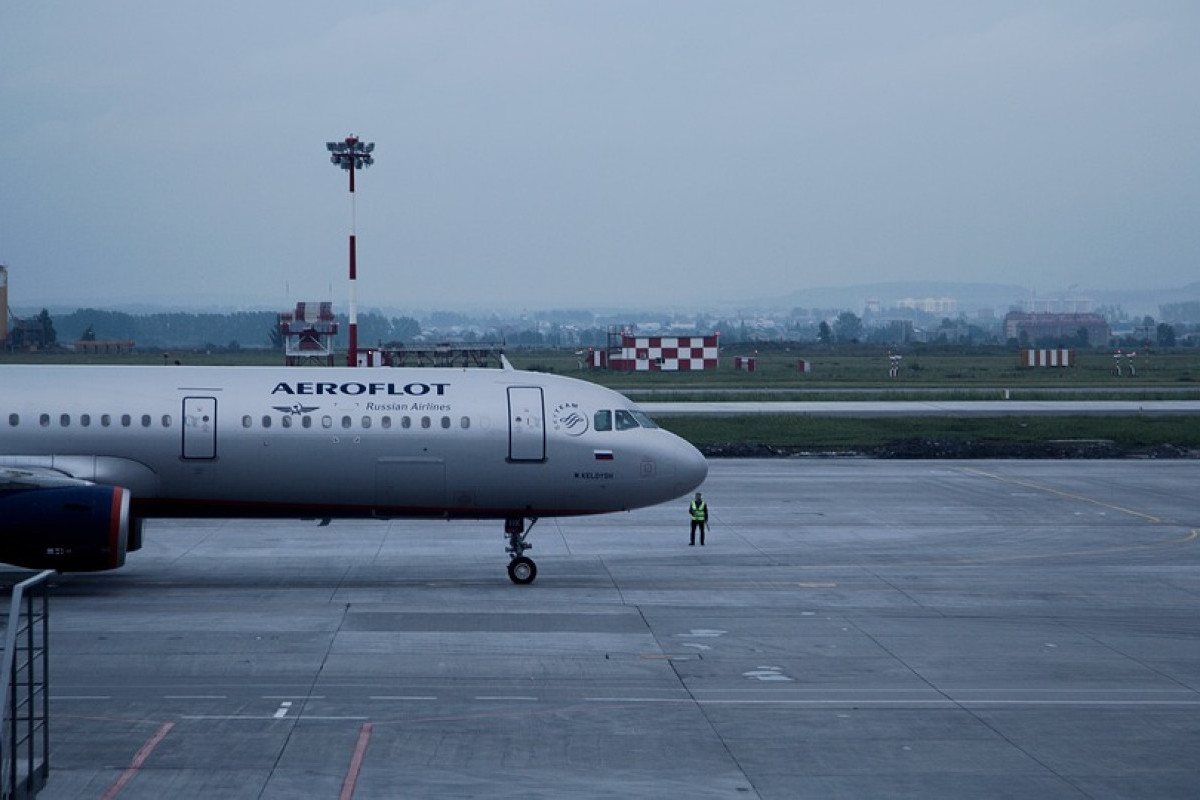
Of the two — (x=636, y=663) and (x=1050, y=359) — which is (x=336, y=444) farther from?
(x=1050, y=359)

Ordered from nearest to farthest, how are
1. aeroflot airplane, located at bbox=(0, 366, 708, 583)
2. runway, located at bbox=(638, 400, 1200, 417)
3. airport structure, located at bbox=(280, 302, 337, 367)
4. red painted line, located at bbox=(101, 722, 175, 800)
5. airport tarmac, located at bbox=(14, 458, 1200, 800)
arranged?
red painted line, located at bbox=(101, 722, 175, 800) < airport tarmac, located at bbox=(14, 458, 1200, 800) < aeroflot airplane, located at bbox=(0, 366, 708, 583) < airport structure, located at bbox=(280, 302, 337, 367) < runway, located at bbox=(638, 400, 1200, 417)

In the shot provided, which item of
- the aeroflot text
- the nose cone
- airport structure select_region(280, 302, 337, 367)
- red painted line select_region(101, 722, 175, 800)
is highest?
airport structure select_region(280, 302, 337, 367)

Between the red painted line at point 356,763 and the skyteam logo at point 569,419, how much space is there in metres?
10.5

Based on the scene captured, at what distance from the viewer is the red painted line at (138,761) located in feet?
45.8

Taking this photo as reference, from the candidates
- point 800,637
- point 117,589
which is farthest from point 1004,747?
point 117,589

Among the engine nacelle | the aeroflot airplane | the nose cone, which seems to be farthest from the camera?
the nose cone

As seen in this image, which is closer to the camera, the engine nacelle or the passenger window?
the engine nacelle

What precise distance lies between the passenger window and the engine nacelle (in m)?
9.11

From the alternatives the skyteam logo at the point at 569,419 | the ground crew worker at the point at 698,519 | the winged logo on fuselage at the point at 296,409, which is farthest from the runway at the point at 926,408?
the winged logo on fuselage at the point at 296,409

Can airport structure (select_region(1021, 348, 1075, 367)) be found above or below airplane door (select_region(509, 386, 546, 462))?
above

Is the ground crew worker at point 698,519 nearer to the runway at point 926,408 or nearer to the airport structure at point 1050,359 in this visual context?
the runway at point 926,408

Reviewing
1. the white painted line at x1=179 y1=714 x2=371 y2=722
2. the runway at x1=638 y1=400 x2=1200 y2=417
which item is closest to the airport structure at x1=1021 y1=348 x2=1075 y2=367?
the runway at x1=638 y1=400 x2=1200 y2=417

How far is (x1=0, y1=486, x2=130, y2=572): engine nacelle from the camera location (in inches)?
907

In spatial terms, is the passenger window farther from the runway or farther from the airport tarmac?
the runway
